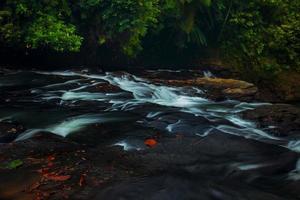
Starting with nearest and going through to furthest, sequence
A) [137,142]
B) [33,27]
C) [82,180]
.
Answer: [82,180]
[137,142]
[33,27]

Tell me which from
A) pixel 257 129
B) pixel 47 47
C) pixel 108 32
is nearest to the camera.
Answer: pixel 257 129

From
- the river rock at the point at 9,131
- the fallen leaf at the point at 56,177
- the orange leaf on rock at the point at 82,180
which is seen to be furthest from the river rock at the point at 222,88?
the fallen leaf at the point at 56,177

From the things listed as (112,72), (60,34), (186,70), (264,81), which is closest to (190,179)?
(60,34)

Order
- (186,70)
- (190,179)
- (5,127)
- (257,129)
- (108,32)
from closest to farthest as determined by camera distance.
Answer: (190,179)
(5,127)
(257,129)
(108,32)
(186,70)

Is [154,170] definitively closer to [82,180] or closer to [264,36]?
[82,180]

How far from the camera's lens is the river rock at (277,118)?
28.8 feet

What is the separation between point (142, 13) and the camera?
1350 centimetres

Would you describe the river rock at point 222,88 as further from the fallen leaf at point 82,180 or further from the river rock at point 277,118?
the fallen leaf at point 82,180

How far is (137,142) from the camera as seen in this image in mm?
7344

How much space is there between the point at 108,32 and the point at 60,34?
97.4 inches

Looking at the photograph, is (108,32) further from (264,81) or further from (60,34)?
(264,81)

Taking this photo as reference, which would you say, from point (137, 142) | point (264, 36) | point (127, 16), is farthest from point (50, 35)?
point (264, 36)

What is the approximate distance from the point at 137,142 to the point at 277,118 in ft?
12.6

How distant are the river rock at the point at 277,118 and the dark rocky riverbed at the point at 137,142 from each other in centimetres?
2
